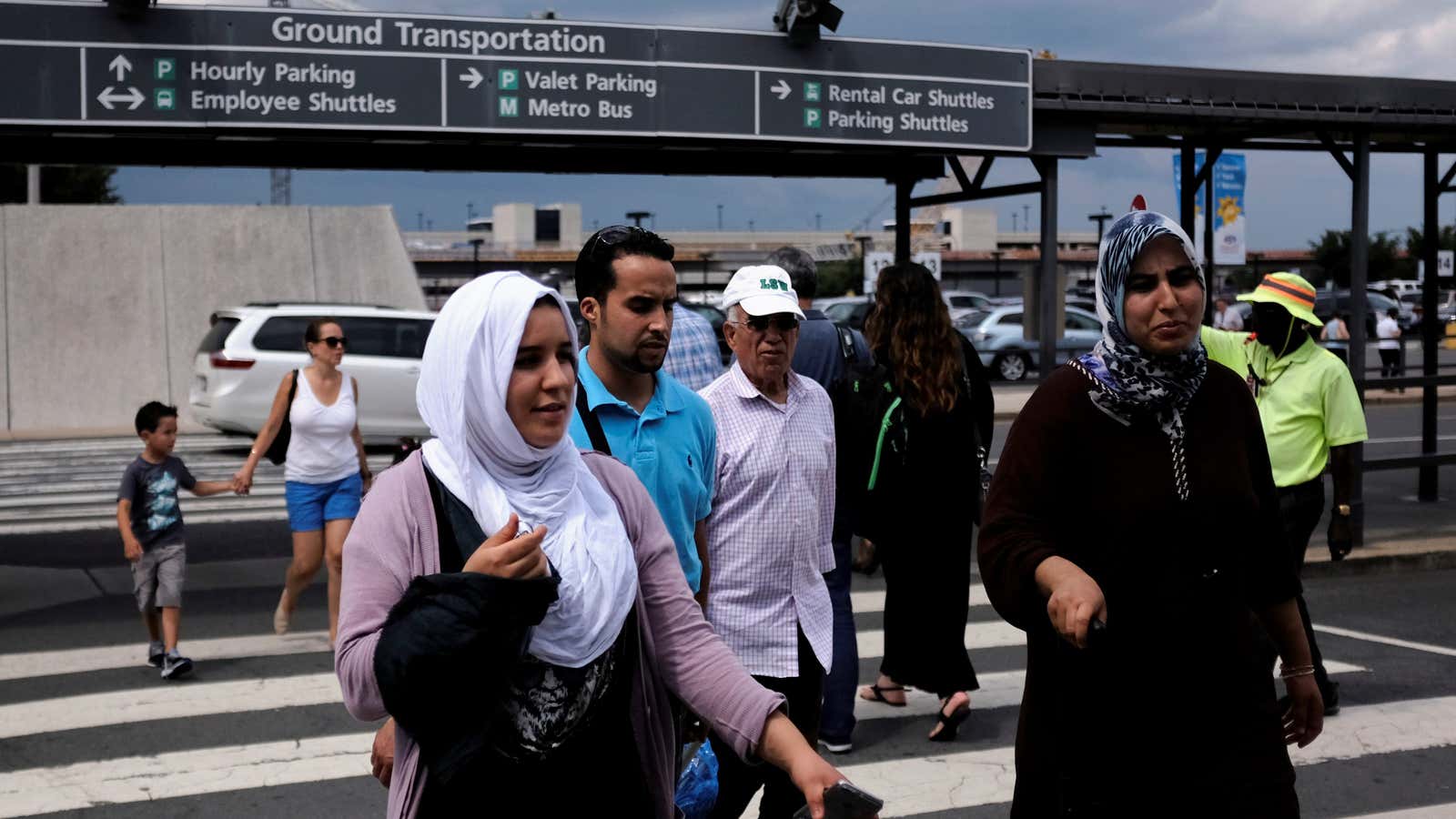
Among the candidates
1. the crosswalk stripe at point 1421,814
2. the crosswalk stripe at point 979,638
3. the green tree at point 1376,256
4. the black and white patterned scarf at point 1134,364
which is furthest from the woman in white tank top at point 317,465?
the green tree at point 1376,256

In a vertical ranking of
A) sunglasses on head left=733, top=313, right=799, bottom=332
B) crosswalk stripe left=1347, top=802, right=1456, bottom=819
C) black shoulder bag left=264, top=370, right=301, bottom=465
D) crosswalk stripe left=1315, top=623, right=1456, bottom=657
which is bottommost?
crosswalk stripe left=1315, top=623, right=1456, bottom=657

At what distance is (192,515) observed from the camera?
13719 millimetres

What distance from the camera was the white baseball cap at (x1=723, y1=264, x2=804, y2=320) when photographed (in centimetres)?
497

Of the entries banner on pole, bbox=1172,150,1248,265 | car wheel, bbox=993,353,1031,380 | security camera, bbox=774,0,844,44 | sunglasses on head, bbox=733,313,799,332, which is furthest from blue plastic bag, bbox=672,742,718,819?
car wheel, bbox=993,353,1031,380

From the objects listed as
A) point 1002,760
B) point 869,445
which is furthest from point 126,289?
point 1002,760

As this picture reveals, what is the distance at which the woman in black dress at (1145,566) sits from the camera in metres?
3.04

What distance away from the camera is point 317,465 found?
27.8 feet

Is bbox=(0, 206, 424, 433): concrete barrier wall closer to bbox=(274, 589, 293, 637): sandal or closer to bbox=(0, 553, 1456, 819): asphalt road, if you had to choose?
bbox=(274, 589, 293, 637): sandal

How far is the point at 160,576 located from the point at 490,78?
433 centimetres

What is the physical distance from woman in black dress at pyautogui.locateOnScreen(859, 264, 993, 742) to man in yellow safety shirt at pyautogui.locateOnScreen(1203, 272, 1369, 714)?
1.15 m

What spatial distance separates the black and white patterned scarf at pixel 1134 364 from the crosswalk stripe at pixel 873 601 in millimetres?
6322

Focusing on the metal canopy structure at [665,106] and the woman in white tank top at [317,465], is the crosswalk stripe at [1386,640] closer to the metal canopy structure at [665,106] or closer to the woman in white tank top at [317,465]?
the metal canopy structure at [665,106]

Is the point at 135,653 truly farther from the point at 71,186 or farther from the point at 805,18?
the point at 71,186

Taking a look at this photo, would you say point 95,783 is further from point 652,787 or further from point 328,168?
point 328,168
